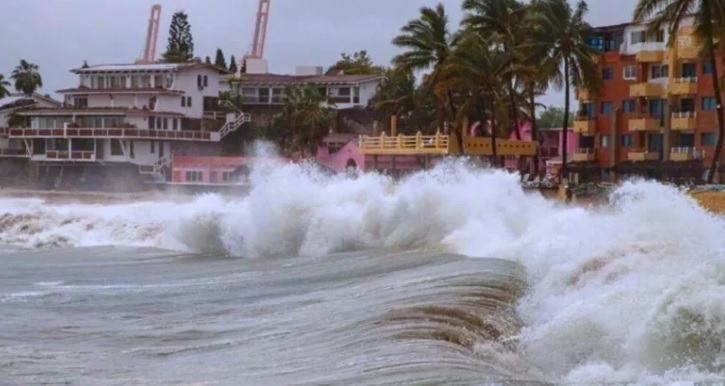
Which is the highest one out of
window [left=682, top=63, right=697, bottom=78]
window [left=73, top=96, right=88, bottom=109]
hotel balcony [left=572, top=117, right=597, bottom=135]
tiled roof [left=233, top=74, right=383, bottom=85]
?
tiled roof [left=233, top=74, right=383, bottom=85]

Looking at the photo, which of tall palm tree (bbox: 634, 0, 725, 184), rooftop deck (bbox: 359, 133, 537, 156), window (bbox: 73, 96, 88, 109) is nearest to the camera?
tall palm tree (bbox: 634, 0, 725, 184)

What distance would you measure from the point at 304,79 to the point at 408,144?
34145 millimetres

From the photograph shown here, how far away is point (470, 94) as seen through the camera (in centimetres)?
5719

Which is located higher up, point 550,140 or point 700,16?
point 700,16

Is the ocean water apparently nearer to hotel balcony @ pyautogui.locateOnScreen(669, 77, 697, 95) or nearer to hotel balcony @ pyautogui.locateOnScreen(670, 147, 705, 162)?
hotel balcony @ pyautogui.locateOnScreen(670, 147, 705, 162)

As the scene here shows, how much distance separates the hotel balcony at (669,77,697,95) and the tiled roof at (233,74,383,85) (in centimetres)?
2863

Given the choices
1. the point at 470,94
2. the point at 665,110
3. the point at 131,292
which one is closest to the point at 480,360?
the point at 131,292

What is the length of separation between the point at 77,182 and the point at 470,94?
3028 centimetres

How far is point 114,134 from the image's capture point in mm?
74812

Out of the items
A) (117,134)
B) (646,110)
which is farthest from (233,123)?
(646,110)

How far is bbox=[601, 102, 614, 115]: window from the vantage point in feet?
206

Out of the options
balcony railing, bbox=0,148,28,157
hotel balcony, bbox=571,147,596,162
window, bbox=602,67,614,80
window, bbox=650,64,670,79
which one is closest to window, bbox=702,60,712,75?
window, bbox=650,64,670,79

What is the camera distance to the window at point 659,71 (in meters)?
59.8

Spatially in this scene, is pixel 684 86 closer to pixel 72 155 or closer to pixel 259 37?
pixel 72 155
